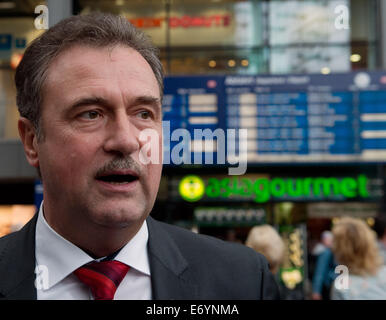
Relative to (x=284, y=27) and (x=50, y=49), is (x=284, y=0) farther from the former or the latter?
(x=50, y=49)

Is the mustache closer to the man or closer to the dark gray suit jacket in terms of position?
the man

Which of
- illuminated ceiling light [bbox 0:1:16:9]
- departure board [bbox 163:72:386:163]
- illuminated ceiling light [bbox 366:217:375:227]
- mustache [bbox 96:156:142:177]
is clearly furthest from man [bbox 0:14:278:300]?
illuminated ceiling light [bbox 366:217:375:227]

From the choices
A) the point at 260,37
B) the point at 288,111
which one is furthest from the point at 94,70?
the point at 288,111

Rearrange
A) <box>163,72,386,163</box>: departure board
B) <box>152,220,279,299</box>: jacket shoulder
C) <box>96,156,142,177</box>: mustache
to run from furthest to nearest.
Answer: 1. <box>163,72,386,163</box>: departure board
2. <box>152,220,279,299</box>: jacket shoulder
3. <box>96,156,142,177</box>: mustache
